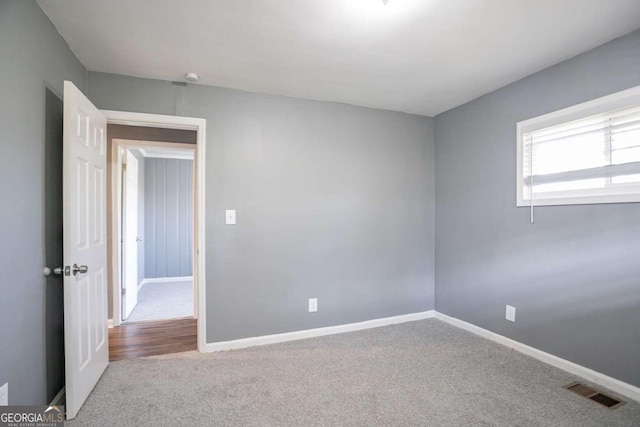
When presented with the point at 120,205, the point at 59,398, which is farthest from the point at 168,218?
the point at 59,398

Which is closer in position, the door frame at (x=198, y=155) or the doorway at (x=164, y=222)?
the door frame at (x=198, y=155)

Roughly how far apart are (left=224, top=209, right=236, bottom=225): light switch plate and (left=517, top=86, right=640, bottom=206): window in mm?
2510

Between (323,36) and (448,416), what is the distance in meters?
2.46

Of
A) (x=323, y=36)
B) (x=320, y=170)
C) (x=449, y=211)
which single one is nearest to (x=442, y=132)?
(x=449, y=211)

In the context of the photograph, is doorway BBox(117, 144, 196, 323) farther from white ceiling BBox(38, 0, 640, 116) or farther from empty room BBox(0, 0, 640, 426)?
white ceiling BBox(38, 0, 640, 116)

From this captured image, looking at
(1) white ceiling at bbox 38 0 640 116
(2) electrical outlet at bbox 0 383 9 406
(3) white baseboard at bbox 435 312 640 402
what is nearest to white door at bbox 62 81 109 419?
(2) electrical outlet at bbox 0 383 9 406

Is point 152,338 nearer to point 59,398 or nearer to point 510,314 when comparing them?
point 59,398

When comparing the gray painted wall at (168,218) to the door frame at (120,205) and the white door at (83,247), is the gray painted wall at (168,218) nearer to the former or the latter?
the door frame at (120,205)

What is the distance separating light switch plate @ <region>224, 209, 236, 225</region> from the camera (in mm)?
2855

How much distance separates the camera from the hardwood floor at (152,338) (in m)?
2.80

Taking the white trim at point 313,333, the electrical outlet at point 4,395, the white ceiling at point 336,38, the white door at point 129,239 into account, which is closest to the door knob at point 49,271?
the electrical outlet at point 4,395

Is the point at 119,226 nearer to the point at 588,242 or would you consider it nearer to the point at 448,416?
the point at 448,416

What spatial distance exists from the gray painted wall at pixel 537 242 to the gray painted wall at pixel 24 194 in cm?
341

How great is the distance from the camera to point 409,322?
11.6 feet
